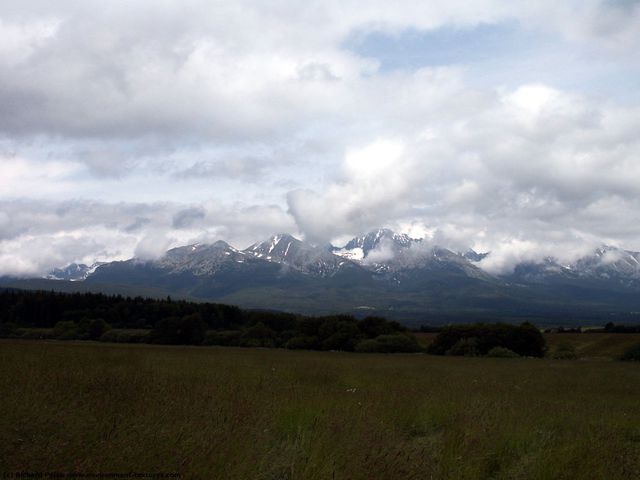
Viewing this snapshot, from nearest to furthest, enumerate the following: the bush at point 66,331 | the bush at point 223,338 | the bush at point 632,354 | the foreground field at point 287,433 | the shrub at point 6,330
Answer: the foreground field at point 287,433 < the bush at point 632,354 < the bush at point 66,331 < the shrub at point 6,330 < the bush at point 223,338

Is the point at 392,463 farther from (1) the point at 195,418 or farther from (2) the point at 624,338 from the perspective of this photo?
(2) the point at 624,338

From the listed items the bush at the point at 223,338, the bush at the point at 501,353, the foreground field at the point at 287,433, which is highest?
the foreground field at the point at 287,433

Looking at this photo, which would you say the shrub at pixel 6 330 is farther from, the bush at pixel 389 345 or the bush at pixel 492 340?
the bush at pixel 492 340

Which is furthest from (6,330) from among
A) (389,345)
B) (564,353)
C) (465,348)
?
(564,353)

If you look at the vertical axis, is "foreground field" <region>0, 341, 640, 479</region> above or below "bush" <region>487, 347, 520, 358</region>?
above

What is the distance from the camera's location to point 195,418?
10.7 m

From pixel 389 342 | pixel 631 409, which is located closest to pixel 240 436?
pixel 631 409

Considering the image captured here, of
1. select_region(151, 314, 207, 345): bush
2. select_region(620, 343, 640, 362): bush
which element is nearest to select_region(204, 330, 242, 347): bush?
select_region(151, 314, 207, 345): bush

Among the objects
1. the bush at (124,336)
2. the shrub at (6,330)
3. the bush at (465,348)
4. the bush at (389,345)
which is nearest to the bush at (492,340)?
the bush at (465,348)

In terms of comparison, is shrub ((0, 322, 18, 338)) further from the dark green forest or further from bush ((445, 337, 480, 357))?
bush ((445, 337, 480, 357))

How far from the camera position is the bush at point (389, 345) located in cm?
7662

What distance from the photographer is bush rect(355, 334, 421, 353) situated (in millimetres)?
76625

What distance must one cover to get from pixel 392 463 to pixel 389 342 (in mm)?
70951

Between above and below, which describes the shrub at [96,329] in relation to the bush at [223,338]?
above
